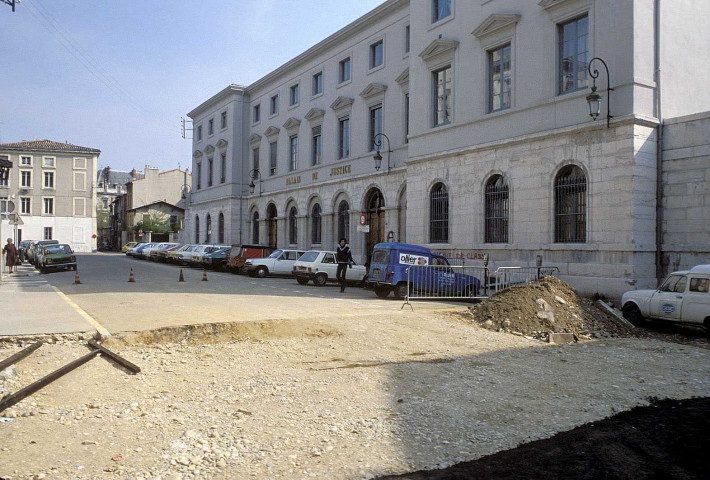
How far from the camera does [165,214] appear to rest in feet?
247

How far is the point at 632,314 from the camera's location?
13.7 m

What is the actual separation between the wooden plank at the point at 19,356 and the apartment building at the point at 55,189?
221 feet

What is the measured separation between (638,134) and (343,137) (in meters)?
19.0

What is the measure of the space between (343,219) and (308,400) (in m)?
25.8

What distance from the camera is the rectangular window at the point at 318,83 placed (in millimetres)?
34831

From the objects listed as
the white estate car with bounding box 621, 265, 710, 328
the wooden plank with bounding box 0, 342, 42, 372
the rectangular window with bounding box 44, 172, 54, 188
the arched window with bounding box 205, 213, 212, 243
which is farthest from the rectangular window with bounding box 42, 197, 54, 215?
the white estate car with bounding box 621, 265, 710, 328

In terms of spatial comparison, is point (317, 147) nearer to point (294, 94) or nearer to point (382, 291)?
point (294, 94)

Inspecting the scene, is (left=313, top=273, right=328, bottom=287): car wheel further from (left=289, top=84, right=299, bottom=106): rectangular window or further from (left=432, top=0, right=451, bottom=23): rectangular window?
(left=289, top=84, right=299, bottom=106): rectangular window

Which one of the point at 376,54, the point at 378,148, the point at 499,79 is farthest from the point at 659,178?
the point at 376,54

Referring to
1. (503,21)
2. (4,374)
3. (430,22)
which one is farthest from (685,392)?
(430,22)

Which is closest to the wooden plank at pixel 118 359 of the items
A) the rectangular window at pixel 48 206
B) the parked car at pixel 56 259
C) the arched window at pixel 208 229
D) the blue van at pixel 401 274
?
the blue van at pixel 401 274

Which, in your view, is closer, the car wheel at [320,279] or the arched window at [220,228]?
the car wheel at [320,279]

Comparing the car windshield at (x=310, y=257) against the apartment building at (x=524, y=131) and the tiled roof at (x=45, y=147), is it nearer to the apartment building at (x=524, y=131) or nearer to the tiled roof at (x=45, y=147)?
the apartment building at (x=524, y=131)

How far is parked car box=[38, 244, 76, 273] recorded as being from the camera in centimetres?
2795
